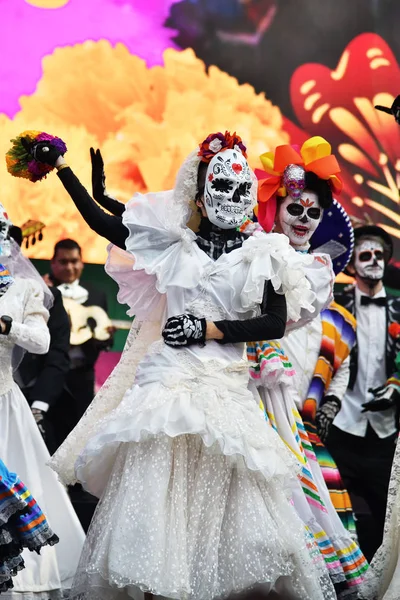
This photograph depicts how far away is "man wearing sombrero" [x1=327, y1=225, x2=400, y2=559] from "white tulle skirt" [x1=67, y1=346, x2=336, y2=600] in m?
2.55

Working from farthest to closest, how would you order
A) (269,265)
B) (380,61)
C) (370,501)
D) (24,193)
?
(380,61) → (24,193) → (370,501) → (269,265)

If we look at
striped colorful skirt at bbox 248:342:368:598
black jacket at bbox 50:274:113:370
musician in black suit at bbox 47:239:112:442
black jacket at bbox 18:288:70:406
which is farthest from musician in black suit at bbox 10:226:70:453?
striped colorful skirt at bbox 248:342:368:598

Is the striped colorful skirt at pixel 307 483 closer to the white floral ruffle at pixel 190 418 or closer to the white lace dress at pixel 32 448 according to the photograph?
the white floral ruffle at pixel 190 418

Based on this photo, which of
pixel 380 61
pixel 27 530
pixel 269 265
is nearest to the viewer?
pixel 27 530

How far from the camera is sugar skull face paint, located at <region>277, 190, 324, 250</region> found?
5.76 meters

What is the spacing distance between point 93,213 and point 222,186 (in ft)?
1.67

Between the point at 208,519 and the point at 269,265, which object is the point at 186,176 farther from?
the point at 208,519

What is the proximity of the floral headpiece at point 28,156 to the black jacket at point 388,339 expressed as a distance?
10.1 ft

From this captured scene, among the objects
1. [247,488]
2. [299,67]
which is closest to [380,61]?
[299,67]

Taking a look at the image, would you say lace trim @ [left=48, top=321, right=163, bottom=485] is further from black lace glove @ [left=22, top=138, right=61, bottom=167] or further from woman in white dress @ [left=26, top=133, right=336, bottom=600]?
black lace glove @ [left=22, top=138, right=61, bottom=167]

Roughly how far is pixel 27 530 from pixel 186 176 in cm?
157

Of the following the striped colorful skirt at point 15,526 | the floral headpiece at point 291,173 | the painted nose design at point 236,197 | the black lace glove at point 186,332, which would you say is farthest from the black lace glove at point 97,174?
the striped colorful skirt at point 15,526

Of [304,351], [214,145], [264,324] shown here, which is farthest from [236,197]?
[304,351]

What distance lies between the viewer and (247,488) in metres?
4.32
